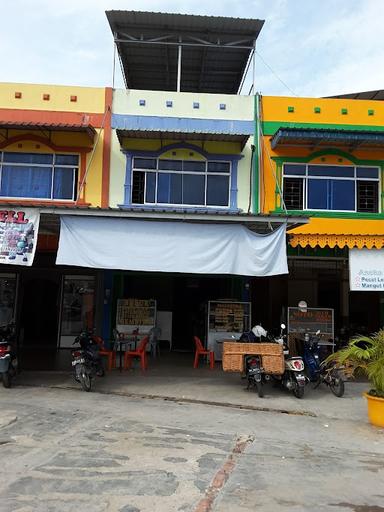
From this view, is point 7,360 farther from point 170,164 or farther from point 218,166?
point 218,166

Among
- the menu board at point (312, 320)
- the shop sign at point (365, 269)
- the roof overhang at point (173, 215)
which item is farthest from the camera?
the menu board at point (312, 320)

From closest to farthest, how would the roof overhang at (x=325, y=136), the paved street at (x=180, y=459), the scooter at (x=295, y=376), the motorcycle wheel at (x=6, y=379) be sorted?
the paved street at (x=180, y=459) < the scooter at (x=295, y=376) < the motorcycle wheel at (x=6, y=379) < the roof overhang at (x=325, y=136)

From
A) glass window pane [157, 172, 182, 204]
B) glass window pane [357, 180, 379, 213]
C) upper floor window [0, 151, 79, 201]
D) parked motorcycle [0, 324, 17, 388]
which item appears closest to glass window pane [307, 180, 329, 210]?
glass window pane [357, 180, 379, 213]

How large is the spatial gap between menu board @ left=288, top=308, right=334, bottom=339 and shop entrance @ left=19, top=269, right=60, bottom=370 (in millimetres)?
7548

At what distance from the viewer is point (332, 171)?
15.7 metres

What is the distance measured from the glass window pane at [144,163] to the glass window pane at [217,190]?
170 centimetres

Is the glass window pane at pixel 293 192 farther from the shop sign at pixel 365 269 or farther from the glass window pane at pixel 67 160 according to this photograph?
the glass window pane at pixel 67 160

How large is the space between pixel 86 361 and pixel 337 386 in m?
5.18

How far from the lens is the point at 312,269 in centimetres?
1770

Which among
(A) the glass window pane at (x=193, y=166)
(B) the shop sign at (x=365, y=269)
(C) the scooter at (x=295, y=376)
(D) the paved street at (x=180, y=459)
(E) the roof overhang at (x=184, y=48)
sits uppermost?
(E) the roof overhang at (x=184, y=48)

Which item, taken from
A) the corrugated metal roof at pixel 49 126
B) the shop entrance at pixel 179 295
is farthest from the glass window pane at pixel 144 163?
the shop entrance at pixel 179 295

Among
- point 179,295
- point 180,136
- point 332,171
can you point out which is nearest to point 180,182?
point 180,136

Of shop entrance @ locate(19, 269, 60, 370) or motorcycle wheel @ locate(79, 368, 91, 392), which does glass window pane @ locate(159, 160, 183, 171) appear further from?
motorcycle wheel @ locate(79, 368, 91, 392)

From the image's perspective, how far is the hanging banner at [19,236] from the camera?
10805mm
